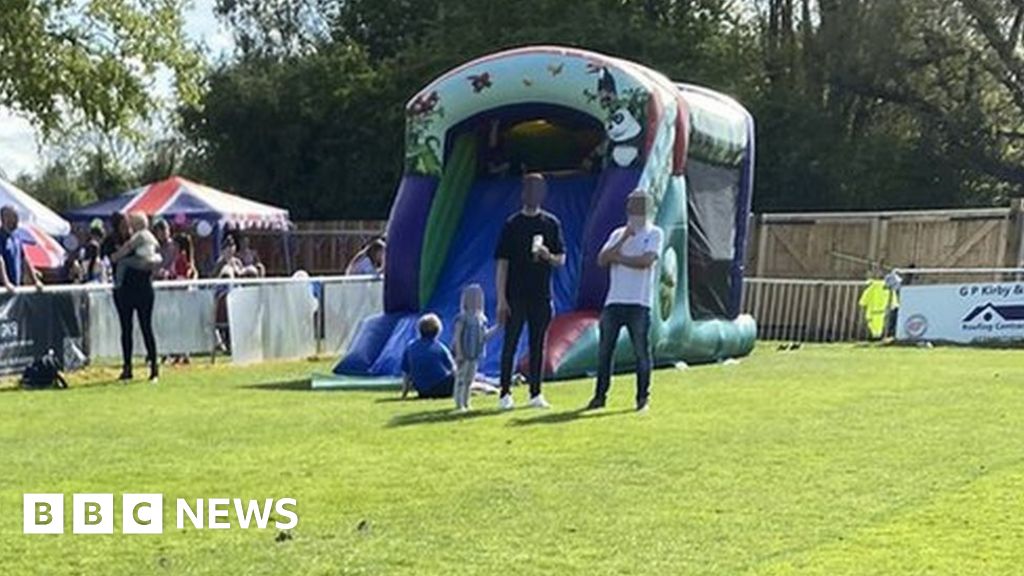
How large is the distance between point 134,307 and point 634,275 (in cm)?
599

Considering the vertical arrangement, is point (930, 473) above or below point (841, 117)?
below

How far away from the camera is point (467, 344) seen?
11.0 m

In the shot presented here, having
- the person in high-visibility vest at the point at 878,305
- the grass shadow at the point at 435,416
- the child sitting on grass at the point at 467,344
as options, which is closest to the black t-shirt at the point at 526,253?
the child sitting on grass at the point at 467,344

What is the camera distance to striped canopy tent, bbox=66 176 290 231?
2759 cm

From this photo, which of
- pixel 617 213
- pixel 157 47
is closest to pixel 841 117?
pixel 157 47

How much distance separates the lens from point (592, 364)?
1404 cm

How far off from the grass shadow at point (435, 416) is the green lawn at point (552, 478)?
0.17 ft

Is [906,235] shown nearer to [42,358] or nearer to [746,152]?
[746,152]

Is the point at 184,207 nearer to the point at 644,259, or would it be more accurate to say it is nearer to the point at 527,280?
the point at 527,280

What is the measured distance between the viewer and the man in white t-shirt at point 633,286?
10.7m

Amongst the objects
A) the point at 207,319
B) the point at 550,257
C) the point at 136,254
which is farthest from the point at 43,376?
the point at 550,257

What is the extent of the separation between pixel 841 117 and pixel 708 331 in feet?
72.7

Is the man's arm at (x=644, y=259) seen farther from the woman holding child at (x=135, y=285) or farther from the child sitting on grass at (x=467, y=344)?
the woman holding child at (x=135, y=285)

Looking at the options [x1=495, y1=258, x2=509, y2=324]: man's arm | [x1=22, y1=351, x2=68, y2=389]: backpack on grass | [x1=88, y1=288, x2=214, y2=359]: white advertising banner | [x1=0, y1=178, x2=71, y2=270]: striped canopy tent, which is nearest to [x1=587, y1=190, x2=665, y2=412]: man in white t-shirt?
[x1=495, y1=258, x2=509, y2=324]: man's arm
